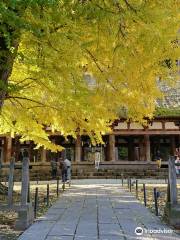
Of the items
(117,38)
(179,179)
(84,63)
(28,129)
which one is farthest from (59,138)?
(117,38)

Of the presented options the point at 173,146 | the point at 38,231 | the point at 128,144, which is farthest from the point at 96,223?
the point at 128,144

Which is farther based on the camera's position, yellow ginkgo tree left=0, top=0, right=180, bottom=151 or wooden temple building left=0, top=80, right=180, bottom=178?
wooden temple building left=0, top=80, right=180, bottom=178

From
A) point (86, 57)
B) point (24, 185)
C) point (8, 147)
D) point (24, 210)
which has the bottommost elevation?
point (24, 210)

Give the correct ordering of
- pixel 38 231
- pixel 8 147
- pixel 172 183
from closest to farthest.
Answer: pixel 38 231 → pixel 172 183 → pixel 8 147

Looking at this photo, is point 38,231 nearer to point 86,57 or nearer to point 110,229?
point 110,229

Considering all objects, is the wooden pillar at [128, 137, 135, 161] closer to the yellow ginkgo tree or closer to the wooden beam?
the wooden beam

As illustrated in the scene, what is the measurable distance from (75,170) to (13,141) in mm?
5695

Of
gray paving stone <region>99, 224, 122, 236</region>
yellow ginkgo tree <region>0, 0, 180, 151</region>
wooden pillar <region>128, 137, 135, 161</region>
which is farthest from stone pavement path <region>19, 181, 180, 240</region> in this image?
wooden pillar <region>128, 137, 135, 161</region>

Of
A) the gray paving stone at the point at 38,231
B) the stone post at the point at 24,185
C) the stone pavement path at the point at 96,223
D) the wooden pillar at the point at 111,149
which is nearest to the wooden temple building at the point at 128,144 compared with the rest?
the wooden pillar at the point at 111,149

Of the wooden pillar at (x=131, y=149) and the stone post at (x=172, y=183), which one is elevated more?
the wooden pillar at (x=131, y=149)

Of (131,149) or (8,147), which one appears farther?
(131,149)

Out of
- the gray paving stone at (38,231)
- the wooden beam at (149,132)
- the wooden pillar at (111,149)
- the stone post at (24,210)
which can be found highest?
the wooden beam at (149,132)

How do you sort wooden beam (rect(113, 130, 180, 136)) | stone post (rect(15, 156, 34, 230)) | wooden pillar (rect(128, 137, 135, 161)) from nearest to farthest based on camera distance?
stone post (rect(15, 156, 34, 230)) < wooden beam (rect(113, 130, 180, 136)) < wooden pillar (rect(128, 137, 135, 161))

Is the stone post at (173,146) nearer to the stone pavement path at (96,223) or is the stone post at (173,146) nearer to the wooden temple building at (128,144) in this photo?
the wooden temple building at (128,144)
